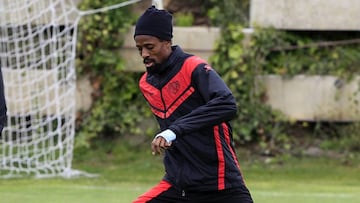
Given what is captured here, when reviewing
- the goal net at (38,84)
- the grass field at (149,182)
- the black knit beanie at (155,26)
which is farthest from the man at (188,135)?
the goal net at (38,84)

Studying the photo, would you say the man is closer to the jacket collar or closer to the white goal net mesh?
the jacket collar

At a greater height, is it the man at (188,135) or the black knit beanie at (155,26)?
the black knit beanie at (155,26)

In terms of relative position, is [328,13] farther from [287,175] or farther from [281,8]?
[287,175]

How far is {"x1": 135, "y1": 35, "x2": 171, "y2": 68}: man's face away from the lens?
5922 millimetres

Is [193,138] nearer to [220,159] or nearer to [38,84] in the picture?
[220,159]

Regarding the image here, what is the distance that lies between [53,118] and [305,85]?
384cm

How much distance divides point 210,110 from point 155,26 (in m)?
0.65

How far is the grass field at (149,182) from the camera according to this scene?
35.7ft

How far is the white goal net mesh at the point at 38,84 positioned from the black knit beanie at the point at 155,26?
7.69 m

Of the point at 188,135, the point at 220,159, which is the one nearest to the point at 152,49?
the point at 188,135

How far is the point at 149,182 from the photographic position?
12867mm

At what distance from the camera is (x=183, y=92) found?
595 centimetres

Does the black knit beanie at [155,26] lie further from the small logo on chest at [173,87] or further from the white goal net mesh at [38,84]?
the white goal net mesh at [38,84]

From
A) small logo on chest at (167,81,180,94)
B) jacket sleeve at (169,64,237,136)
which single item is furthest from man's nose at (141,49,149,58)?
jacket sleeve at (169,64,237,136)
